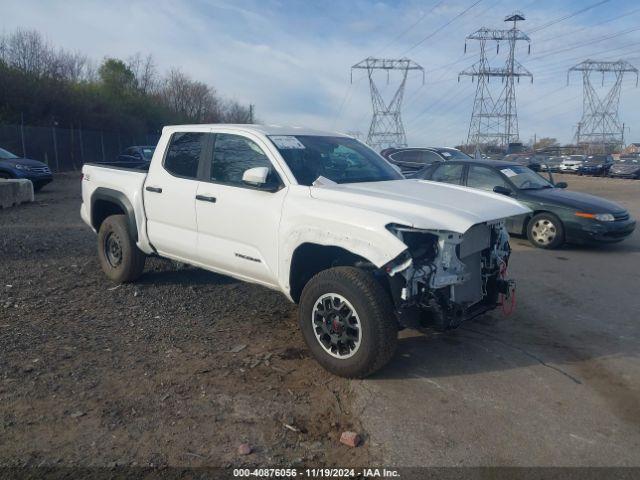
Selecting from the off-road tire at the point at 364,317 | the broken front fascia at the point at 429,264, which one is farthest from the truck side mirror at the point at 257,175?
the broken front fascia at the point at 429,264

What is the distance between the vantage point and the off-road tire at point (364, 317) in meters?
4.07

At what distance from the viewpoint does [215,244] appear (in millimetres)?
5367

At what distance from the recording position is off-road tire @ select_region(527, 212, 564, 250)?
953 centimetres

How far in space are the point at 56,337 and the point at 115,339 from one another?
20.8 inches

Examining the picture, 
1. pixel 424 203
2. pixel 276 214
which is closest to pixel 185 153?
pixel 276 214

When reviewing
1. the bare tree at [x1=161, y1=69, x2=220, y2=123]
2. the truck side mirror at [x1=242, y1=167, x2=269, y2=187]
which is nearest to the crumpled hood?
the truck side mirror at [x1=242, y1=167, x2=269, y2=187]

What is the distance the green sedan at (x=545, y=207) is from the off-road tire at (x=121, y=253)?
586cm

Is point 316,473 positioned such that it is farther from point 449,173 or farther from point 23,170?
point 23,170

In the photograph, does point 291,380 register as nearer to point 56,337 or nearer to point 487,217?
point 487,217

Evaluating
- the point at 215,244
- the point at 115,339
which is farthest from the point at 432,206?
the point at 115,339

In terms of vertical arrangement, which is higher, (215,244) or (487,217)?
(487,217)

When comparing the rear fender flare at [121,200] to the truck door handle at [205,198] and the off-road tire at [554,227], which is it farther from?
the off-road tire at [554,227]

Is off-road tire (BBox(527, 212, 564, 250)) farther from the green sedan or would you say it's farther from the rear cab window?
the rear cab window

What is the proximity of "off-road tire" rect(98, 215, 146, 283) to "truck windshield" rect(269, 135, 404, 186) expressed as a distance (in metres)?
2.36
